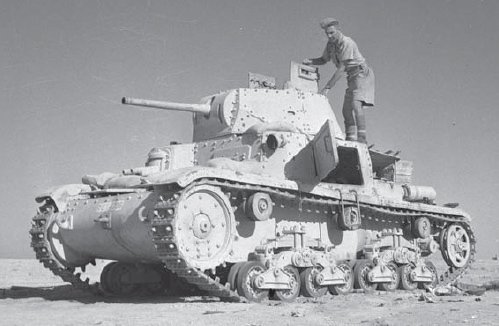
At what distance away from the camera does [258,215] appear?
12.2 metres

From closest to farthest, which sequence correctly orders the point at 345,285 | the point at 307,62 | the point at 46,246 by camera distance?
1. the point at 345,285
2. the point at 46,246
3. the point at 307,62

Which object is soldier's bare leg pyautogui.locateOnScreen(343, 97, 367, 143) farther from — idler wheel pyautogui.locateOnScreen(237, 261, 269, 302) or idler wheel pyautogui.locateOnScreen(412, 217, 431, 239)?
idler wheel pyautogui.locateOnScreen(237, 261, 269, 302)

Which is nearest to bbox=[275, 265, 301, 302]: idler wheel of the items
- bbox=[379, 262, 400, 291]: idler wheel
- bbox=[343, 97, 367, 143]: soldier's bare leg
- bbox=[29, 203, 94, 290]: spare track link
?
bbox=[379, 262, 400, 291]: idler wheel

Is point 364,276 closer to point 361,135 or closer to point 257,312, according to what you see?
point 361,135

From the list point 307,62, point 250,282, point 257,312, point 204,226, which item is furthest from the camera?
point 307,62

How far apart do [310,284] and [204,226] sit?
2819mm

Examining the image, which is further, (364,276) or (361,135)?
(361,135)

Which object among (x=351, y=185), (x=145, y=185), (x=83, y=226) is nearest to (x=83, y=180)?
(x=83, y=226)

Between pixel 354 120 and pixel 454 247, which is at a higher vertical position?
pixel 354 120

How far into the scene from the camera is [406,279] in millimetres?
15258

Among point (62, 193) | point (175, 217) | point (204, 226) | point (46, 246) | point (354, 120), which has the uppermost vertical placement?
point (354, 120)

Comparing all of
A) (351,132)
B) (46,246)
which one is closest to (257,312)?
(46,246)

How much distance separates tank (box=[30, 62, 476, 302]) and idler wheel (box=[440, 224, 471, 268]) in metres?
0.04

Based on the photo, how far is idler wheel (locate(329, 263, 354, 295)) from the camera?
13.5 meters
